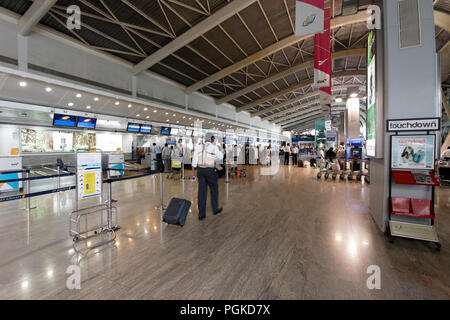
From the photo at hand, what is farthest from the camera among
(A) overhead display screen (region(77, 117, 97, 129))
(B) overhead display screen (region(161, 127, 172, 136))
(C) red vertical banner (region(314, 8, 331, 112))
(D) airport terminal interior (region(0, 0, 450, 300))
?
(B) overhead display screen (region(161, 127, 172, 136))

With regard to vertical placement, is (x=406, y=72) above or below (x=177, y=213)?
above

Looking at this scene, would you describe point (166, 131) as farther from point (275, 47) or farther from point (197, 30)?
point (275, 47)

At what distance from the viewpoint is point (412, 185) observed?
10.6 ft

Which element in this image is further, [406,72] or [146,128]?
[146,128]

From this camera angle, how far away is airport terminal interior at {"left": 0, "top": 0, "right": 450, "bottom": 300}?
2168 millimetres

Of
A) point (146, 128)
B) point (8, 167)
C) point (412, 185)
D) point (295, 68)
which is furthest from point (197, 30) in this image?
point (295, 68)

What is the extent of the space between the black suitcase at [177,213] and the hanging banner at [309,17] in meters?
4.59

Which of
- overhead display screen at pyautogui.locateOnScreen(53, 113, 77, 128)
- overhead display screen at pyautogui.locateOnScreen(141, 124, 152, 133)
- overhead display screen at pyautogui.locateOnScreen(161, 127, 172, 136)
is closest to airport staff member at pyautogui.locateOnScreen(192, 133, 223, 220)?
overhead display screen at pyautogui.locateOnScreen(53, 113, 77, 128)

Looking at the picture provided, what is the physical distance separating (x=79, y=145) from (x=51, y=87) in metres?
3.98

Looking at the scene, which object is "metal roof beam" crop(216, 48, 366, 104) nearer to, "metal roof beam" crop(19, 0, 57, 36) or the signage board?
"metal roof beam" crop(19, 0, 57, 36)

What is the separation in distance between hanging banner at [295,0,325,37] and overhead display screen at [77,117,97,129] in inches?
359

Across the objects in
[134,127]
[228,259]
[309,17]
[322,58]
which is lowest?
[228,259]

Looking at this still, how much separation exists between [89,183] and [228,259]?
2821mm
